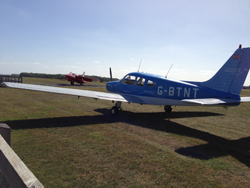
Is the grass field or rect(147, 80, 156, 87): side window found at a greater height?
rect(147, 80, 156, 87): side window

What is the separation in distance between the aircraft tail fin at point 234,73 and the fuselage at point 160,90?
31cm

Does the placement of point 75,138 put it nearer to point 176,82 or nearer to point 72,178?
point 72,178

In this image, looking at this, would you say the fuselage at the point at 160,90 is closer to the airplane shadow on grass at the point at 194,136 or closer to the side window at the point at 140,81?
the side window at the point at 140,81

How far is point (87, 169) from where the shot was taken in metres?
4.30

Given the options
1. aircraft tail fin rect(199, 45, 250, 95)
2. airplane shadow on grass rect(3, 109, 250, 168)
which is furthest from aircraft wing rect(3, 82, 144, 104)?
aircraft tail fin rect(199, 45, 250, 95)

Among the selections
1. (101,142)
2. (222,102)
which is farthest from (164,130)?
(101,142)

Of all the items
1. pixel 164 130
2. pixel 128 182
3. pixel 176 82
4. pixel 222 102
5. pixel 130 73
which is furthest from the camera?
pixel 130 73

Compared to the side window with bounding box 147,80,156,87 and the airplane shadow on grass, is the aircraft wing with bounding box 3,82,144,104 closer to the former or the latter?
the side window with bounding box 147,80,156,87

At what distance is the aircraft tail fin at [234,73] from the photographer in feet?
26.1

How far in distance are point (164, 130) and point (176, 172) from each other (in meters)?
3.70

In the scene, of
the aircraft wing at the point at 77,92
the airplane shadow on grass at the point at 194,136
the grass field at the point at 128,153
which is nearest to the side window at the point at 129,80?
the aircraft wing at the point at 77,92

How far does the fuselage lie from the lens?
29.4 ft

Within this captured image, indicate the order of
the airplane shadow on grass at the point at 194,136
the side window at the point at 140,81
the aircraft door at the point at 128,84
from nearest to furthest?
the airplane shadow on grass at the point at 194,136, the side window at the point at 140,81, the aircraft door at the point at 128,84

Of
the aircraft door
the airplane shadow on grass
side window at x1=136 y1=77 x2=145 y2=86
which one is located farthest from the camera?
the aircraft door
